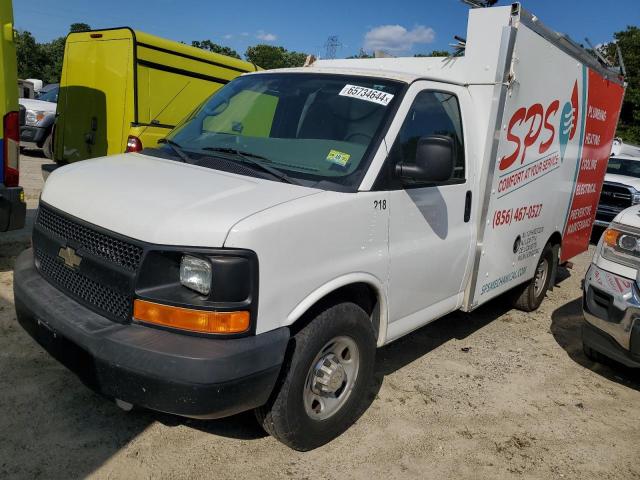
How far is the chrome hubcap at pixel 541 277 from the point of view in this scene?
19.5 ft

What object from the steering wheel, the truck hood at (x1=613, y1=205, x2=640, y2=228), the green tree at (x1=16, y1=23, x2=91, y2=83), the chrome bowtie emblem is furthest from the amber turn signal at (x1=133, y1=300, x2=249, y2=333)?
the green tree at (x1=16, y1=23, x2=91, y2=83)

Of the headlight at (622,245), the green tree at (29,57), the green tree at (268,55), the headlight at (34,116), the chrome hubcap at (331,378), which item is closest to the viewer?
the chrome hubcap at (331,378)

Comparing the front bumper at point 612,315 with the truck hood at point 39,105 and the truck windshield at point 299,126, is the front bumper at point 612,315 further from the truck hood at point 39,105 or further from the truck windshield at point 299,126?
the truck hood at point 39,105

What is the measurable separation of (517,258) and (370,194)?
2.55 meters

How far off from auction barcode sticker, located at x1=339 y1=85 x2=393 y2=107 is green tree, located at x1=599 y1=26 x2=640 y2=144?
36.4 metres

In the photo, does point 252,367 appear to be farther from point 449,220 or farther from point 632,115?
point 632,115

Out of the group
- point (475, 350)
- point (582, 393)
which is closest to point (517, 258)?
point (475, 350)

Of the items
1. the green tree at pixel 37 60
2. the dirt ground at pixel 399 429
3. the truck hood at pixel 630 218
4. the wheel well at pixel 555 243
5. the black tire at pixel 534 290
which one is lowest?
the dirt ground at pixel 399 429

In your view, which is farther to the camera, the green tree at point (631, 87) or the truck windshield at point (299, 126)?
the green tree at point (631, 87)

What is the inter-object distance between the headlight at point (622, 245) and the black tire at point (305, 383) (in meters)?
2.17

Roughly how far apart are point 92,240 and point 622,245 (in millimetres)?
3707

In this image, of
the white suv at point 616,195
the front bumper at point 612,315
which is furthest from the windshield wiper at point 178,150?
the white suv at point 616,195

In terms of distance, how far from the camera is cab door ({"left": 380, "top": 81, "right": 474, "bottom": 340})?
10.9 ft

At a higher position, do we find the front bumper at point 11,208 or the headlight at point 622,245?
the headlight at point 622,245
